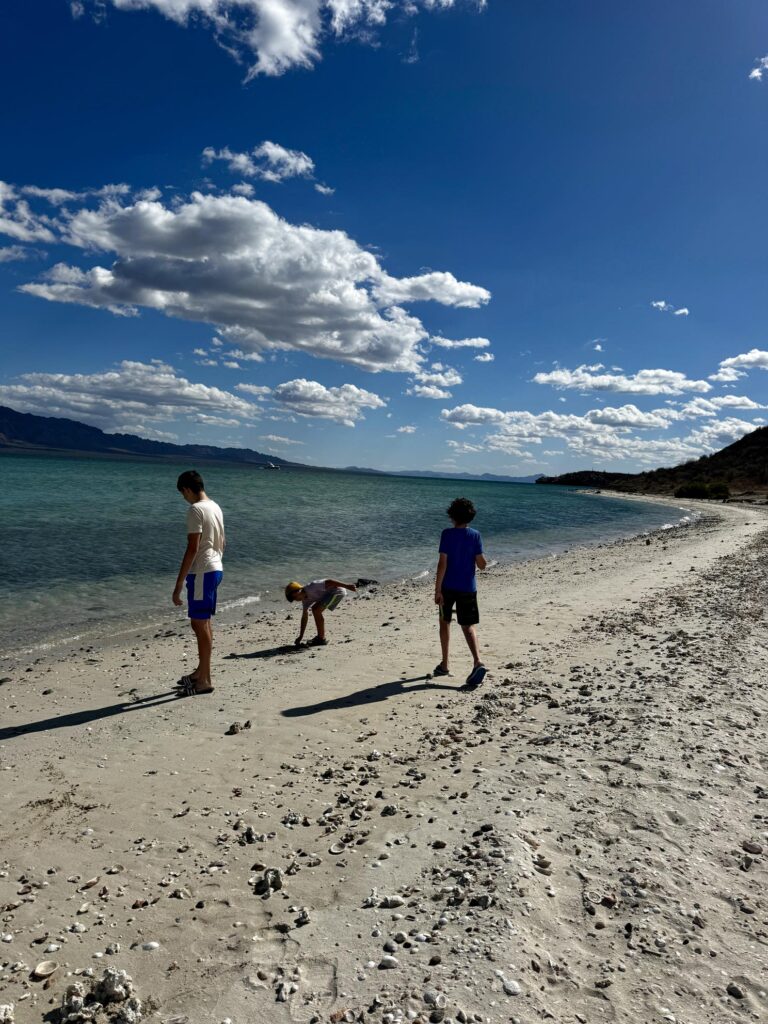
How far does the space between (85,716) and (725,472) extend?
335 feet

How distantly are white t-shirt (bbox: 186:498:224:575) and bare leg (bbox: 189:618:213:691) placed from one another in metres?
0.71

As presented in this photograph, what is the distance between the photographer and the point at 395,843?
14.2ft

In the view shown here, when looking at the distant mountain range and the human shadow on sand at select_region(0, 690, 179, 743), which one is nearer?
the human shadow on sand at select_region(0, 690, 179, 743)

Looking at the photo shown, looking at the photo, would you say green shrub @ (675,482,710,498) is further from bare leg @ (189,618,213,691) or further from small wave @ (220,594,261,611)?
bare leg @ (189,618,213,691)

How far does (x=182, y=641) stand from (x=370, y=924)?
28.5 feet

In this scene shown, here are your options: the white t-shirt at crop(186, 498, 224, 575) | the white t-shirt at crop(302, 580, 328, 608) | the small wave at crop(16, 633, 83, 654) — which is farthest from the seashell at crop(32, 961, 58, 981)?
the small wave at crop(16, 633, 83, 654)

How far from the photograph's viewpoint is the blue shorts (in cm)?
757

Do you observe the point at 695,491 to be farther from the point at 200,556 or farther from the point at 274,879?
the point at 274,879

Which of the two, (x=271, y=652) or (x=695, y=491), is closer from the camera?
(x=271, y=652)

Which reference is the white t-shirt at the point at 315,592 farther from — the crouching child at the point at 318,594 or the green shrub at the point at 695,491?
the green shrub at the point at 695,491

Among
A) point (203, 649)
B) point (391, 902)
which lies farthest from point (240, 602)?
point (391, 902)

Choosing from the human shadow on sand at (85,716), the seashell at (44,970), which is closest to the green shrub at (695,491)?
the human shadow on sand at (85,716)

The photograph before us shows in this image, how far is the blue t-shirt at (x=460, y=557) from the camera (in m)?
8.23

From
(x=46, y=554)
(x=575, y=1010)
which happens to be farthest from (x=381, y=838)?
(x=46, y=554)
